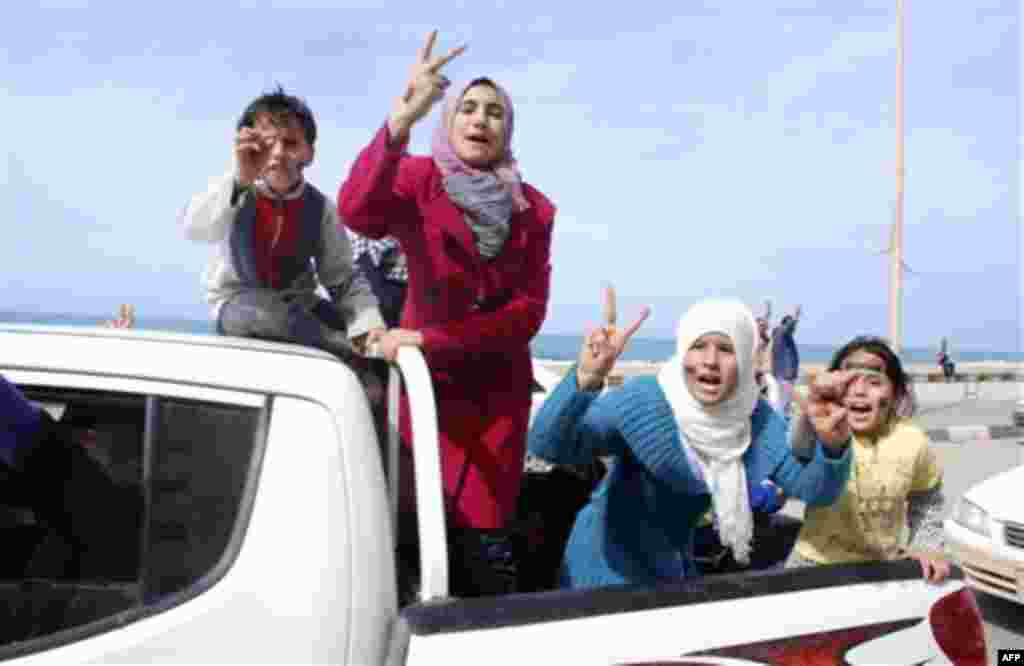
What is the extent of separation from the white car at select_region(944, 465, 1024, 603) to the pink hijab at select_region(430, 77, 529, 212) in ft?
13.1

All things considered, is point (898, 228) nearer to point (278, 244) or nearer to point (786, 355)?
point (786, 355)

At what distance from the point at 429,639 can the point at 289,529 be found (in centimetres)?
31

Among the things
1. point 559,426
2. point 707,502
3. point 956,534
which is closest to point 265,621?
point 559,426

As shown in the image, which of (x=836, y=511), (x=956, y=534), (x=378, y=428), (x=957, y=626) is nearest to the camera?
(x=378, y=428)

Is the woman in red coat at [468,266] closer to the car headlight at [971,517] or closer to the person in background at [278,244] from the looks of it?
the person in background at [278,244]

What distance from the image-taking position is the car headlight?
17.9 ft

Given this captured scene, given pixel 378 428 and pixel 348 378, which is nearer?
pixel 348 378

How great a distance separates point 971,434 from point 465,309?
1284cm

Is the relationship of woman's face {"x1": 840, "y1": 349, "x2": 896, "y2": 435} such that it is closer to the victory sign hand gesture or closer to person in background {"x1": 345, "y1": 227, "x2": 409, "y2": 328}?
the victory sign hand gesture

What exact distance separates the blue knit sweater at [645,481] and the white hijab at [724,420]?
38 mm

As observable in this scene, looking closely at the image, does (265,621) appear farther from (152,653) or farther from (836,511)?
(836,511)

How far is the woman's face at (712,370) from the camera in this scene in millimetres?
2432

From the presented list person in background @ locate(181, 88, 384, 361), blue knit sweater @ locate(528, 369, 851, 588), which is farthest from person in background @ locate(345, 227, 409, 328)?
blue knit sweater @ locate(528, 369, 851, 588)

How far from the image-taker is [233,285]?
99.3 inches
